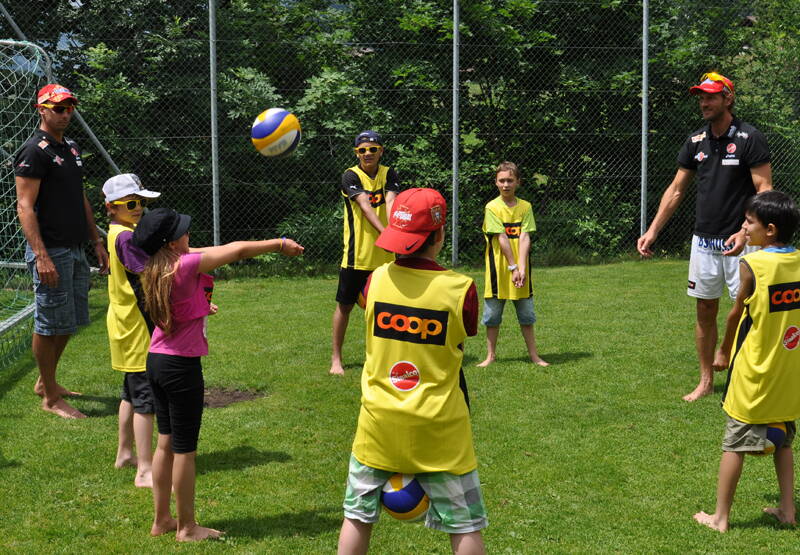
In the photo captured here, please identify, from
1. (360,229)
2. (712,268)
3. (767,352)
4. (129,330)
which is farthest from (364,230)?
(767,352)

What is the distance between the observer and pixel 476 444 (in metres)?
6.06

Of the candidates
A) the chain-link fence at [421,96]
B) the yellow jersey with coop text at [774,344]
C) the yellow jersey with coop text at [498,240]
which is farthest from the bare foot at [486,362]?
the chain-link fence at [421,96]

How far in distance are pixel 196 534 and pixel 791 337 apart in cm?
324

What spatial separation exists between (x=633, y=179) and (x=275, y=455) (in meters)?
9.94

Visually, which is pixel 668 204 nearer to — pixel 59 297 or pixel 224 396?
pixel 224 396

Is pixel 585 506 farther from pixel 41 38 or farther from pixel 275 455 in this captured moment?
pixel 41 38

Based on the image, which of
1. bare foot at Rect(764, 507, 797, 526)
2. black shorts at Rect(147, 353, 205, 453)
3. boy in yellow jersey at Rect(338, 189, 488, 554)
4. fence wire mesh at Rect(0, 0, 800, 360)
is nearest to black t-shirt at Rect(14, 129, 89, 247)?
black shorts at Rect(147, 353, 205, 453)

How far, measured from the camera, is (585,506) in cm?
504

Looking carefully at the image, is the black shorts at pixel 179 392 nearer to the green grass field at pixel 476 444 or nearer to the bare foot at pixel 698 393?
the green grass field at pixel 476 444

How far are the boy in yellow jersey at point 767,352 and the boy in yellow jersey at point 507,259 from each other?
346cm

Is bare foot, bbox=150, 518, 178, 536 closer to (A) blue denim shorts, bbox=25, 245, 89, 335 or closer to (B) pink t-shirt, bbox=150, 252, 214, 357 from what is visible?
(B) pink t-shirt, bbox=150, 252, 214, 357

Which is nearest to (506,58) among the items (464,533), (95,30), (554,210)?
(554,210)

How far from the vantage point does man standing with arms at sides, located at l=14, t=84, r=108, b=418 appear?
6680mm

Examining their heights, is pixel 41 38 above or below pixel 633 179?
above
